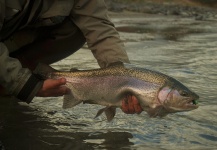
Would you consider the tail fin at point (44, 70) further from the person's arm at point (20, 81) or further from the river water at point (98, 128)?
the river water at point (98, 128)

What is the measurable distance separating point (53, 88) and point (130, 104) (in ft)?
2.01

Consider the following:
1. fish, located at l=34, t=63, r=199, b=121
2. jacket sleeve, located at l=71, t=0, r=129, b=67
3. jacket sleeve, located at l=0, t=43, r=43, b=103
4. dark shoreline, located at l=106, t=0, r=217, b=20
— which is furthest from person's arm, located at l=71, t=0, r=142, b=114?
dark shoreline, located at l=106, t=0, r=217, b=20

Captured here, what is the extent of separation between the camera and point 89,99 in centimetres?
379

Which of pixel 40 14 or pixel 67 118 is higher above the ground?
pixel 40 14

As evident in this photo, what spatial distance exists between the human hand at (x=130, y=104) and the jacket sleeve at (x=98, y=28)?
63 centimetres

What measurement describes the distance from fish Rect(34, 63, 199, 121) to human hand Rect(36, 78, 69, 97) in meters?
0.05

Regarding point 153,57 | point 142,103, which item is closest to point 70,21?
point 142,103

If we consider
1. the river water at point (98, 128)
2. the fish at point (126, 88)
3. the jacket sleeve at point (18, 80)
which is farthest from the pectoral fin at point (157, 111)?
the jacket sleeve at point (18, 80)

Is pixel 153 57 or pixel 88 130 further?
pixel 153 57

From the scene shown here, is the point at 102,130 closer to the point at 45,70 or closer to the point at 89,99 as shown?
the point at 89,99

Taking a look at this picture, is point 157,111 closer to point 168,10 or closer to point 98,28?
point 98,28

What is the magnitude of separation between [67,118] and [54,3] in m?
1.04

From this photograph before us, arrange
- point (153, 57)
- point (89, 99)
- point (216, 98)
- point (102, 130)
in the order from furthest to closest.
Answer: point (153, 57), point (216, 98), point (102, 130), point (89, 99)

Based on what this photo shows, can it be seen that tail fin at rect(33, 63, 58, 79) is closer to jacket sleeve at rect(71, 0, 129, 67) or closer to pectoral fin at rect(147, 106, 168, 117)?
jacket sleeve at rect(71, 0, 129, 67)
